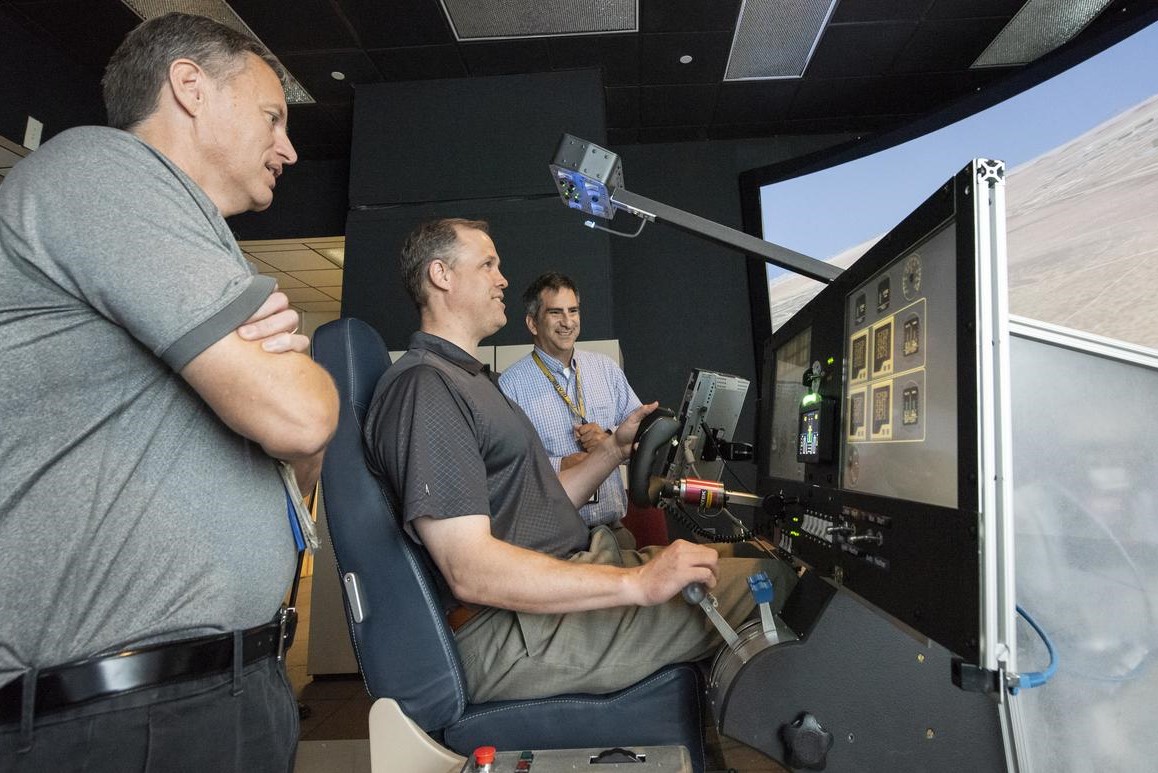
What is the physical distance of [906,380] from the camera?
810mm

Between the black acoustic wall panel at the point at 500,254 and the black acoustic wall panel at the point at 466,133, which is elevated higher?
the black acoustic wall panel at the point at 466,133

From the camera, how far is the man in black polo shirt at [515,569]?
1.11 m

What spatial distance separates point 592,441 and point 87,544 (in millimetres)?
1718

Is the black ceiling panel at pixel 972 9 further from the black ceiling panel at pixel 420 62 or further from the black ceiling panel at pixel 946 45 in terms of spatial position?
the black ceiling panel at pixel 420 62

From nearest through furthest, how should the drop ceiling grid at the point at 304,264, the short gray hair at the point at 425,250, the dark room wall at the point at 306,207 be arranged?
the short gray hair at the point at 425,250 < the dark room wall at the point at 306,207 < the drop ceiling grid at the point at 304,264

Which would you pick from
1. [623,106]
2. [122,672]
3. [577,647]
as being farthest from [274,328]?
[623,106]

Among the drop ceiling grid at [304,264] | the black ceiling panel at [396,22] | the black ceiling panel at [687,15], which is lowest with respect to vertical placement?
the drop ceiling grid at [304,264]

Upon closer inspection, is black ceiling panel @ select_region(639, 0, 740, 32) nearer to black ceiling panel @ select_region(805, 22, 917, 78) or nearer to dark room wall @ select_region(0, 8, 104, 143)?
black ceiling panel @ select_region(805, 22, 917, 78)

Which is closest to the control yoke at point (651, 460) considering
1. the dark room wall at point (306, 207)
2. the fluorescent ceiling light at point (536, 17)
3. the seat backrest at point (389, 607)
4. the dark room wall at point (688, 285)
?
the seat backrest at point (389, 607)

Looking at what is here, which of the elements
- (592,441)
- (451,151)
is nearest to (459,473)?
(592,441)

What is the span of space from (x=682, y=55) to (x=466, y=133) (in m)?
1.27

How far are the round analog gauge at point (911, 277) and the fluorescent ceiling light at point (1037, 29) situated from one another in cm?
360

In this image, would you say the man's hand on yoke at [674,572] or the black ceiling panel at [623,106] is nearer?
the man's hand on yoke at [674,572]

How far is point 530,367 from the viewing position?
2852 millimetres
